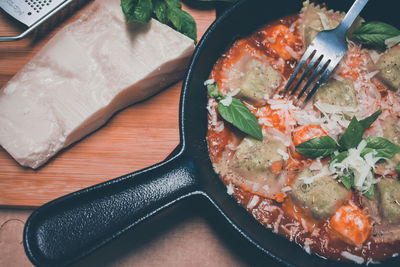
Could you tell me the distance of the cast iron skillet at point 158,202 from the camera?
1.67 m

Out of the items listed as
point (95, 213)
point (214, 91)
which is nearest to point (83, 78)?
point (214, 91)

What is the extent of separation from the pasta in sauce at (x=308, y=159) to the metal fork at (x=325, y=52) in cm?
10

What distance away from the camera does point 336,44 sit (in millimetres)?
2148

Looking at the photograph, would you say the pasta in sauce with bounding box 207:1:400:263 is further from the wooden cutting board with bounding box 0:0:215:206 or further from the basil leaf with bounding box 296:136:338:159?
the wooden cutting board with bounding box 0:0:215:206

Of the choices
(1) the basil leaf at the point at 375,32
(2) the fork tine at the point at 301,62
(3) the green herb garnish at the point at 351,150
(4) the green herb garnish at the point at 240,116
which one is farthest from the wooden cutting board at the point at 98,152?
(1) the basil leaf at the point at 375,32

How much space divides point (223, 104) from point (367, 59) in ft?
3.33

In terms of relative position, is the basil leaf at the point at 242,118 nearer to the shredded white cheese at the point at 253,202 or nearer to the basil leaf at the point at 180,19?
the shredded white cheese at the point at 253,202

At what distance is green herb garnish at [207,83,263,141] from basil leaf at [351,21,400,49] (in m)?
0.88

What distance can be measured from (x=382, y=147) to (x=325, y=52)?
0.64 metres

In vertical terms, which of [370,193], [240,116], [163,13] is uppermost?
[163,13]

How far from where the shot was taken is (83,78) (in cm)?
232

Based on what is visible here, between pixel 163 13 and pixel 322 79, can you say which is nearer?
pixel 322 79

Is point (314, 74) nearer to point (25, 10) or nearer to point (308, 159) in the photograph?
point (308, 159)

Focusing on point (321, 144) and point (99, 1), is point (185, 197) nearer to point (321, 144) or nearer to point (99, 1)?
point (321, 144)
